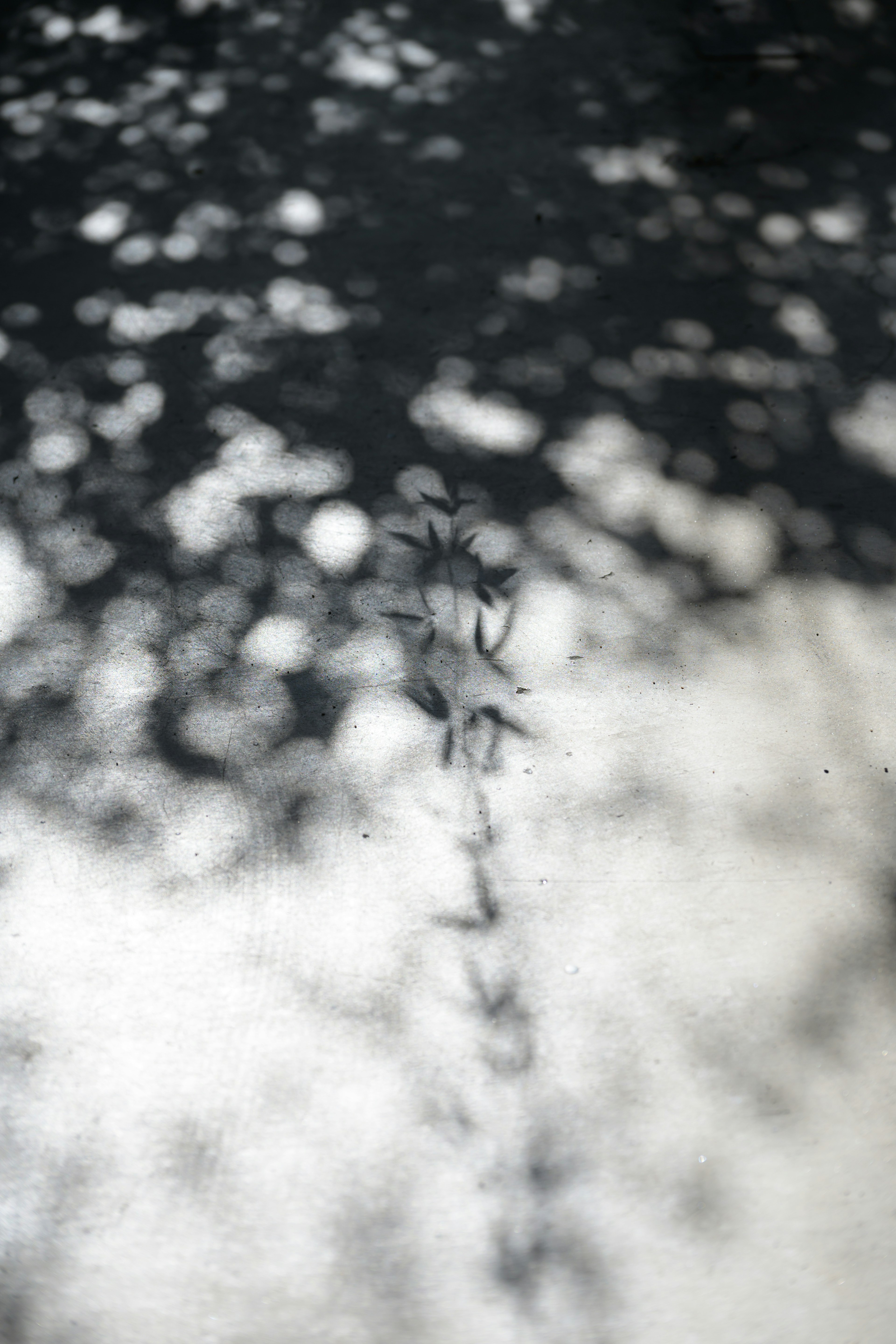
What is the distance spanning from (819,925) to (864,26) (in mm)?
3791

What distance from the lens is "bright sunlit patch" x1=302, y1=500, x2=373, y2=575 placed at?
98.2 inches

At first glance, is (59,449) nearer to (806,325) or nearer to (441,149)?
(441,149)

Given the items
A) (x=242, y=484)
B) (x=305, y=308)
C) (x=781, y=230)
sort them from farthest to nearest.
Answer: (x=781, y=230) < (x=305, y=308) < (x=242, y=484)

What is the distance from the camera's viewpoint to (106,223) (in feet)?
11.0

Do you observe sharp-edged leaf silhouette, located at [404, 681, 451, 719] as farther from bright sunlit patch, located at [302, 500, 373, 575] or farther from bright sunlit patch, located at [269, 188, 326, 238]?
bright sunlit patch, located at [269, 188, 326, 238]

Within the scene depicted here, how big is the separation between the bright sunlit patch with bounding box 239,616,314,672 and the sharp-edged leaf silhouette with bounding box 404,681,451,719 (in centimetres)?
27

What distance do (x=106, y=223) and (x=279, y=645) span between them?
193 centimetres

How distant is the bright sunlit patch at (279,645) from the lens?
7.62ft

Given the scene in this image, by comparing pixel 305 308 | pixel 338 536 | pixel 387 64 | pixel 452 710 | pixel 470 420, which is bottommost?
pixel 452 710

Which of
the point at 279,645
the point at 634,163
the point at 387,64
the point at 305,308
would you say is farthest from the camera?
the point at 387,64

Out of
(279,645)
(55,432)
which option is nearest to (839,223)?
(279,645)

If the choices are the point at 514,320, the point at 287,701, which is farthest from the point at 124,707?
the point at 514,320

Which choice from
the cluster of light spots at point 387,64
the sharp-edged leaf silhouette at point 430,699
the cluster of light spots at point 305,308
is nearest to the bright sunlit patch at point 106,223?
the cluster of light spots at point 305,308

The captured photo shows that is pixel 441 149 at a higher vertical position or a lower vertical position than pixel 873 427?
higher
